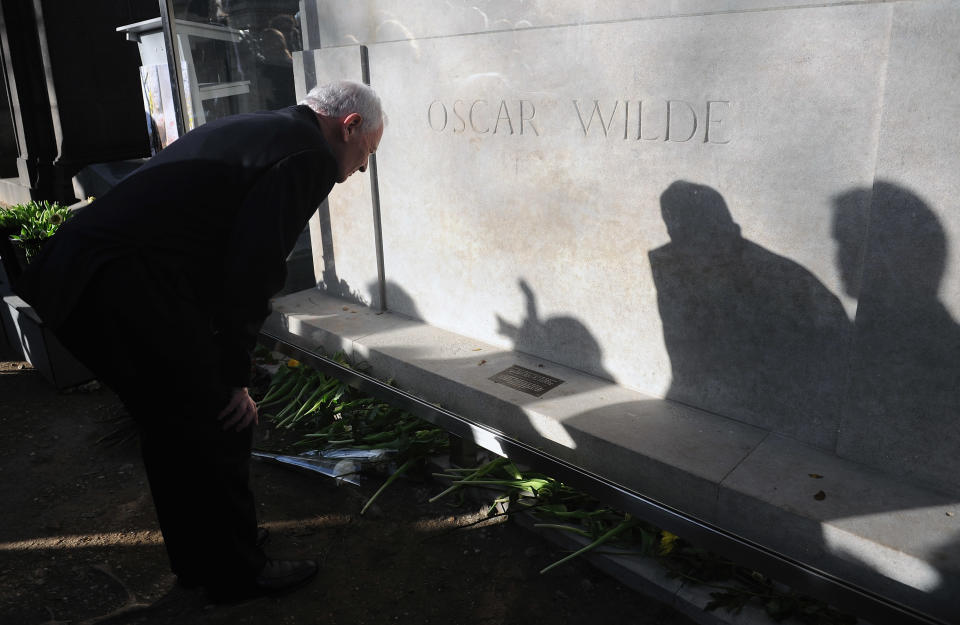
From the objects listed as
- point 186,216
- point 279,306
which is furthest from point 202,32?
point 186,216

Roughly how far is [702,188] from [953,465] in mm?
1398

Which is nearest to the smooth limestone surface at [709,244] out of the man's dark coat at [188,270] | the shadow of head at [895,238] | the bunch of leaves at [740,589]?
the shadow of head at [895,238]

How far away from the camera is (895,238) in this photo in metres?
2.58

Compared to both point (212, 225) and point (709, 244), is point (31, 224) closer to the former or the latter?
point (212, 225)

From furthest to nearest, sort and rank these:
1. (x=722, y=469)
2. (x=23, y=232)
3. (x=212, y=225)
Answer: (x=23, y=232), (x=722, y=469), (x=212, y=225)

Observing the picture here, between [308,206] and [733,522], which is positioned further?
[733,522]

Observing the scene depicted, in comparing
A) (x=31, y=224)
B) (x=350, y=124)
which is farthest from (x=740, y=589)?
(x=31, y=224)

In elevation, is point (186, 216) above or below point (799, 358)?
above

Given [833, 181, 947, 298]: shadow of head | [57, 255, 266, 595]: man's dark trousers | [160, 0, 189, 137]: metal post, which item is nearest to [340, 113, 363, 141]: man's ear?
[57, 255, 266, 595]: man's dark trousers

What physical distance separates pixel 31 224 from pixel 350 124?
3473 mm

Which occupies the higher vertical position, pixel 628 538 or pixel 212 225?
pixel 212 225

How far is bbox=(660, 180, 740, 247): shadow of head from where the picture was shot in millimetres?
3092

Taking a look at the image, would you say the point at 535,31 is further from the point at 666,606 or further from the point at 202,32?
the point at 202,32

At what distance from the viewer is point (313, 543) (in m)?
3.13
